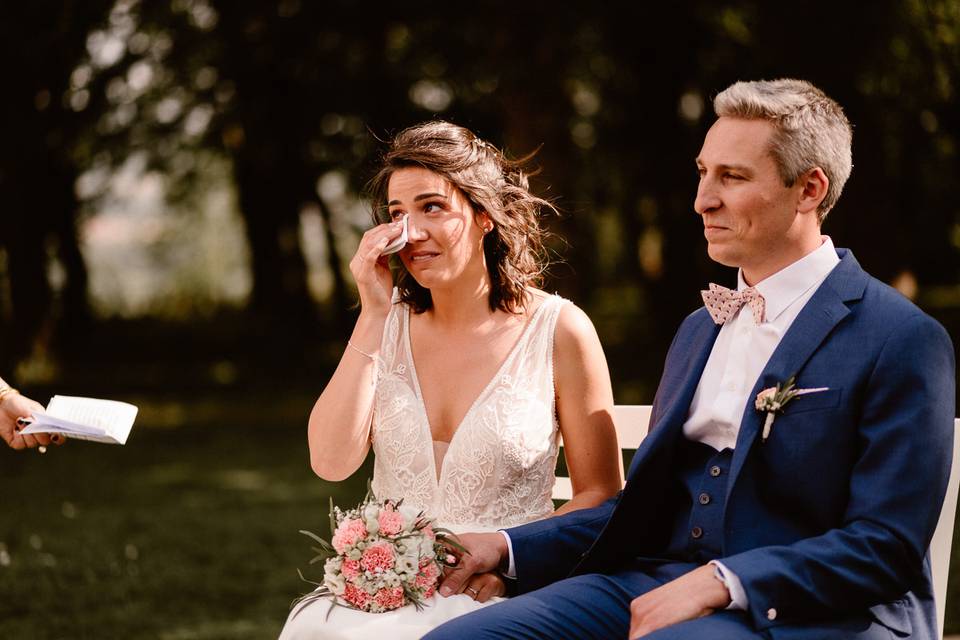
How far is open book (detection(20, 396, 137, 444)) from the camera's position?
3170mm

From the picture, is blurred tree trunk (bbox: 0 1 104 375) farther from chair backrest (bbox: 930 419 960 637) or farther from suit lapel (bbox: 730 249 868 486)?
chair backrest (bbox: 930 419 960 637)

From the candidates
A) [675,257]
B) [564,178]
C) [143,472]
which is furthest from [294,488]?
[675,257]

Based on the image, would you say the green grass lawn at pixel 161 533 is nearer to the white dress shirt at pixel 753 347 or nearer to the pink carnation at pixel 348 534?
the pink carnation at pixel 348 534

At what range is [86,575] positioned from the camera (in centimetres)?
713

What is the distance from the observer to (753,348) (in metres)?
3.09

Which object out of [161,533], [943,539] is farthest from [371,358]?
[161,533]

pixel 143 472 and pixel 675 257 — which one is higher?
pixel 675 257

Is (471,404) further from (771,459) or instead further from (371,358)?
(771,459)

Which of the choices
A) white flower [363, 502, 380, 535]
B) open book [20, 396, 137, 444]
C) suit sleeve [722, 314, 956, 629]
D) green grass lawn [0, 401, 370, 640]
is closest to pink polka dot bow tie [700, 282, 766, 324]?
suit sleeve [722, 314, 956, 629]

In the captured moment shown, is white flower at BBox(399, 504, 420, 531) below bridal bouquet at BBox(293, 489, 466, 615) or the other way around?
the other way around

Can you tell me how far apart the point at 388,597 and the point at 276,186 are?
15.1 meters

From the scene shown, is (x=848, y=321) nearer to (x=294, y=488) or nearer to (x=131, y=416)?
(x=131, y=416)

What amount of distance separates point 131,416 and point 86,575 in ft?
14.3

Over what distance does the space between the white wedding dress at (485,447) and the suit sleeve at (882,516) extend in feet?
3.54
